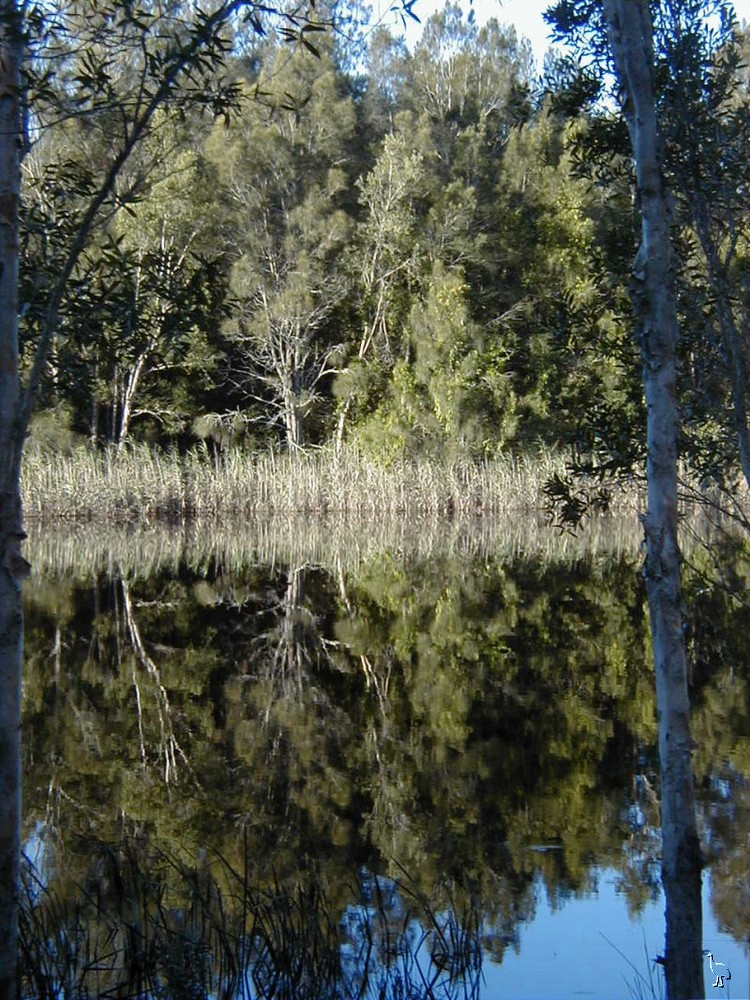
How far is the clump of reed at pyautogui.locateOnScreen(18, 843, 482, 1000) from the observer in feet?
12.3

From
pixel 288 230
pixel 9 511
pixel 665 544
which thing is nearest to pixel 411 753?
pixel 665 544

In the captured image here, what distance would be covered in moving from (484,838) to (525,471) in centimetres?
1838

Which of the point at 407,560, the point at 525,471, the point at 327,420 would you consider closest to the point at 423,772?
the point at 407,560

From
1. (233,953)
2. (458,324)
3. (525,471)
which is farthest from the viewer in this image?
(458,324)

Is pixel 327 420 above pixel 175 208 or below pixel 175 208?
below

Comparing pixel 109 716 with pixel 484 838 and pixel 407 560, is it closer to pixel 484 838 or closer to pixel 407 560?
pixel 484 838

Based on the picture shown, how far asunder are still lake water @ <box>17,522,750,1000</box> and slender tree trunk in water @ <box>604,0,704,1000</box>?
40cm

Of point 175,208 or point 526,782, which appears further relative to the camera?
point 175,208

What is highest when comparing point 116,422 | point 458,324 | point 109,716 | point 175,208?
point 175,208

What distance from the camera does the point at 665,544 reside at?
3912 mm

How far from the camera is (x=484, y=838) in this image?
5898mm

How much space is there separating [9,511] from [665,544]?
6.52 ft

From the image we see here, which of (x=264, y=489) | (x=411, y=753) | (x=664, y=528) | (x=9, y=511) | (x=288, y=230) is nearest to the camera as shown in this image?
(x=9, y=511)

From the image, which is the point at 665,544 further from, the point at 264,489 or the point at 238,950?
the point at 264,489
